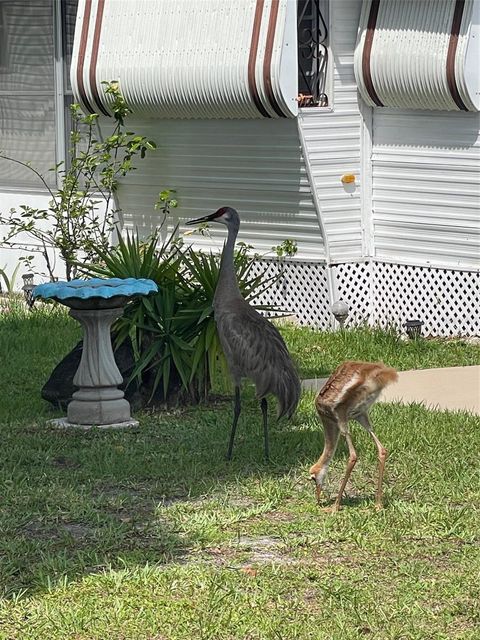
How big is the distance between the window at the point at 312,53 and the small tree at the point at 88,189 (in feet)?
5.61

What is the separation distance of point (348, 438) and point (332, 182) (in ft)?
19.3

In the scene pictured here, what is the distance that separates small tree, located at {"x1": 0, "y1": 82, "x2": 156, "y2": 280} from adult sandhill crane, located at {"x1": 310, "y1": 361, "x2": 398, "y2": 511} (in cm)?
642

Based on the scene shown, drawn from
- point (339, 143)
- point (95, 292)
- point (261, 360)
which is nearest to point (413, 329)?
point (339, 143)

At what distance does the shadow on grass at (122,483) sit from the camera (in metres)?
6.87

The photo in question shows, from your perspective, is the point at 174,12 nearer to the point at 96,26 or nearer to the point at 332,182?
the point at 96,26

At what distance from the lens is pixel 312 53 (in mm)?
13281

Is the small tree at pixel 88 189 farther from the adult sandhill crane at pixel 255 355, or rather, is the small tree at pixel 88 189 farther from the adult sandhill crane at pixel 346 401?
the adult sandhill crane at pixel 346 401

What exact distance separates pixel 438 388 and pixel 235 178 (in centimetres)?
384

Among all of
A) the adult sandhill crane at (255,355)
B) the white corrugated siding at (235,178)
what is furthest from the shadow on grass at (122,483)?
the white corrugated siding at (235,178)

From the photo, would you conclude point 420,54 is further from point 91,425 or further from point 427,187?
point 91,425

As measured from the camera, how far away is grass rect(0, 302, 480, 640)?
601cm

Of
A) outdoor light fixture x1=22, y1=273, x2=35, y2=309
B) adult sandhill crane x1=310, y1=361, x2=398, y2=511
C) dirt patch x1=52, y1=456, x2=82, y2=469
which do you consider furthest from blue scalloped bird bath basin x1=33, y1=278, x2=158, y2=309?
outdoor light fixture x1=22, y1=273, x2=35, y2=309

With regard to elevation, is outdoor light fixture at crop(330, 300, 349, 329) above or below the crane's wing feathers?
below

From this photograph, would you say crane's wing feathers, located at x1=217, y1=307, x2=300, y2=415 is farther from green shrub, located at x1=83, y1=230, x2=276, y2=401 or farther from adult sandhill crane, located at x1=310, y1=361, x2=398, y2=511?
green shrub, located at x1=83, y1=230, x2=276, y2=401
